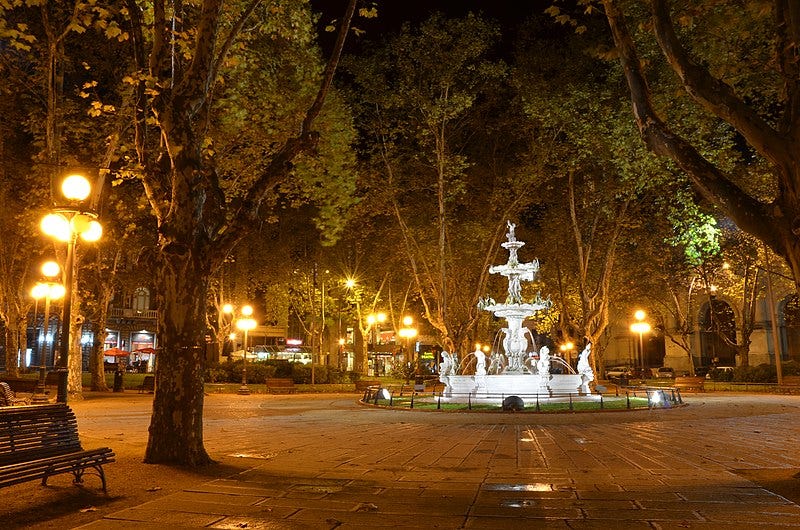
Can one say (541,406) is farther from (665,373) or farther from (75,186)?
(665,373)

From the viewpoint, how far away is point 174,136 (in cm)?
885

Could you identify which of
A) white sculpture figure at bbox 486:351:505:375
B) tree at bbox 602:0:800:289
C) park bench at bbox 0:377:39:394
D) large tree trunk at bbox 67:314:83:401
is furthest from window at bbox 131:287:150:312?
tree at bbox 602:0:800:289

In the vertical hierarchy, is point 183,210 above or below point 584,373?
above

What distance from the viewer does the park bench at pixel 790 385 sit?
1104 inches

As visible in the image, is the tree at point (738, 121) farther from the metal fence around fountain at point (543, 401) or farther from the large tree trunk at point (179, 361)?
the metal fence around fountain at point (543, 401)

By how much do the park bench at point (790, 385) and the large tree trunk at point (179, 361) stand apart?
92.6 ft

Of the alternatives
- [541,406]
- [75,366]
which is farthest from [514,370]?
[75,366]

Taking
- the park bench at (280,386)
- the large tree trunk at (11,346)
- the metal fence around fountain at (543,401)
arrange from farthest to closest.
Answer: the park bench at (280,386)
the large tree trunk at (11,346)
the metal fence around fountain at (543,401)

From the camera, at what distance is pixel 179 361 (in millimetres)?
8547

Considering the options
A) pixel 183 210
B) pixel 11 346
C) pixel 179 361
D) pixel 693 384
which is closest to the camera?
pixel 179 361

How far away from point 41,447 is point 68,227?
3823 millimetres

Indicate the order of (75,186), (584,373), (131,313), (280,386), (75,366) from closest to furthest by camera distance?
(75,186), (75,366), (584,373), (280,386), (131,313)

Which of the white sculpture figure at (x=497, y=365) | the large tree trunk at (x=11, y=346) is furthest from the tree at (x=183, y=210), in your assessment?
the large tree trunk at (x=11, y=346)

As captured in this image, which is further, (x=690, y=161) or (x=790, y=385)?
(x=790, y=385)
